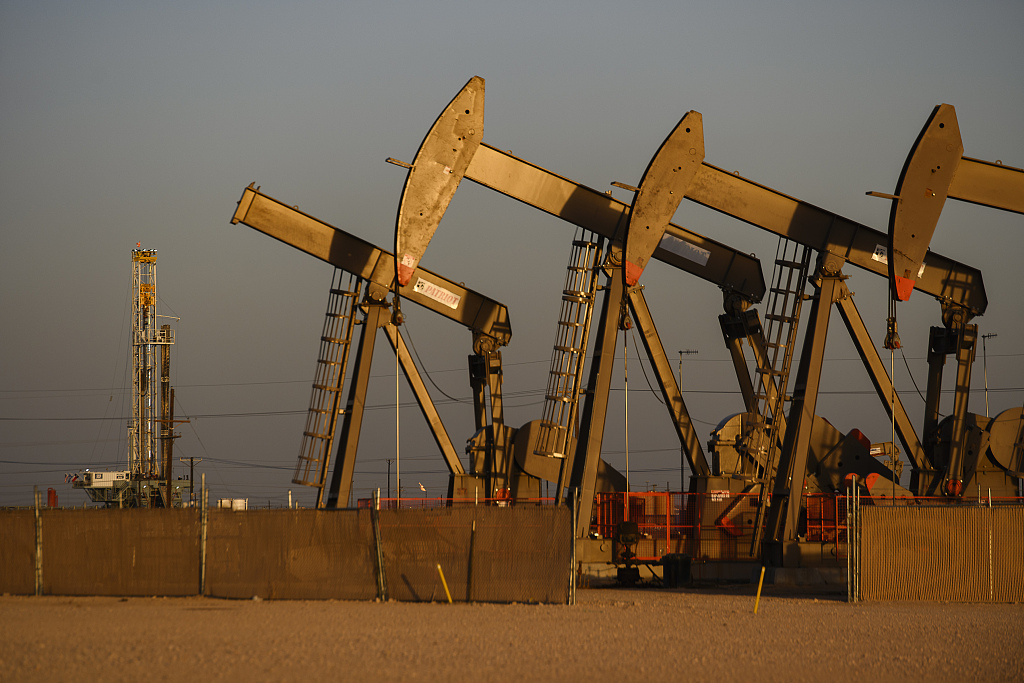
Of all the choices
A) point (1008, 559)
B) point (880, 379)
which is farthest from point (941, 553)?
point (880, 379)

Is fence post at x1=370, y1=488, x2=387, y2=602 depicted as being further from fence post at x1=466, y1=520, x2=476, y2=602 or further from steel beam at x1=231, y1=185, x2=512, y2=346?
steel beam at x1=231, y1=185, x2=512, y2=346

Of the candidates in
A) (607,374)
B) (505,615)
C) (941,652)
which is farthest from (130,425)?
(941,652)

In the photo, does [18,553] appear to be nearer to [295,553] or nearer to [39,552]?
[39,552]

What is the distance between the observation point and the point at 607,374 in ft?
61.4

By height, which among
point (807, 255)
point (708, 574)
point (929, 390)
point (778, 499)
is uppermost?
point (807, 255)

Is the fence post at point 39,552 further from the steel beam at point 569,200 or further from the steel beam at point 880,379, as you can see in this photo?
the steel beam at point 880,379

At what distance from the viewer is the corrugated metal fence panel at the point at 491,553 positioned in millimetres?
12859

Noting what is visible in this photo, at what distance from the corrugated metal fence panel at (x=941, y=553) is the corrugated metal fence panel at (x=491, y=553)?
406cm

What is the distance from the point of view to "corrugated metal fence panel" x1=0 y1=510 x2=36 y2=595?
14.3 metres

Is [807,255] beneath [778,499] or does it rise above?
above

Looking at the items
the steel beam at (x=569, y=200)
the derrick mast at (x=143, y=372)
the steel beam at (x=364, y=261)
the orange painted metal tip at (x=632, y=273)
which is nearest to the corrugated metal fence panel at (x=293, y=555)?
the orange painted metal tip at (x=632, y=273)

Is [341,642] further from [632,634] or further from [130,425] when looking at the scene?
[130,425]

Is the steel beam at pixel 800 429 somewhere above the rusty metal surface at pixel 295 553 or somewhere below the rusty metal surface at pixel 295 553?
above

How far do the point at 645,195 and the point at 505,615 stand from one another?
8.39 m
